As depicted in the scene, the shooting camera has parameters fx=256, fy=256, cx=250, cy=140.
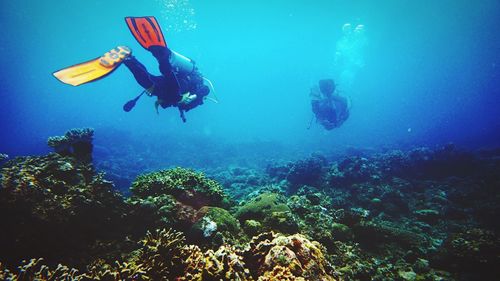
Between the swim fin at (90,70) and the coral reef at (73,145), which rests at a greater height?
the swim fin at (90,70)

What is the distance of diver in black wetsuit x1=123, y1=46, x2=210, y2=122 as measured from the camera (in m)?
6.20

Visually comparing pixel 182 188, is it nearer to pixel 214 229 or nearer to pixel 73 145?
pixel 214 229

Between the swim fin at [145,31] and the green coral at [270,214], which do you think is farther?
the swim fin at [145,31]

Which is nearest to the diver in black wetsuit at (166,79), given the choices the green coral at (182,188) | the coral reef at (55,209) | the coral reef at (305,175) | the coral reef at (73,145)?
the coral reef at (73,145)

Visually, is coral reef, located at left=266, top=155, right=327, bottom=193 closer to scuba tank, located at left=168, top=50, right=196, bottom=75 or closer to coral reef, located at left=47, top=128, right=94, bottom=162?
scuba tank, located at left=168, top=50, right=196, bottom=75

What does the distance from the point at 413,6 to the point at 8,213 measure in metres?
51.0

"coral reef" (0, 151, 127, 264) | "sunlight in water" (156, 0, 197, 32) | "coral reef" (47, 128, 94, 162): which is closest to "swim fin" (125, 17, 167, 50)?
"coral reef" (47, 128, 94, 162)

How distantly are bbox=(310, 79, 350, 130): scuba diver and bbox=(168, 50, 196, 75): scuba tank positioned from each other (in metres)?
10.7

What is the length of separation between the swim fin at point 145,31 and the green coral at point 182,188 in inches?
133

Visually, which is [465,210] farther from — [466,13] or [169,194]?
[466,13]

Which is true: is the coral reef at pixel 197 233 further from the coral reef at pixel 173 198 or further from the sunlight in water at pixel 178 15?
the sunlight in water at pixel 178 15

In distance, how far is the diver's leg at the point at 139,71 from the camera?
19.2 feet

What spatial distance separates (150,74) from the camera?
6.48 meters

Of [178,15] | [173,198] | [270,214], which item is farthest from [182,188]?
[178,15]
